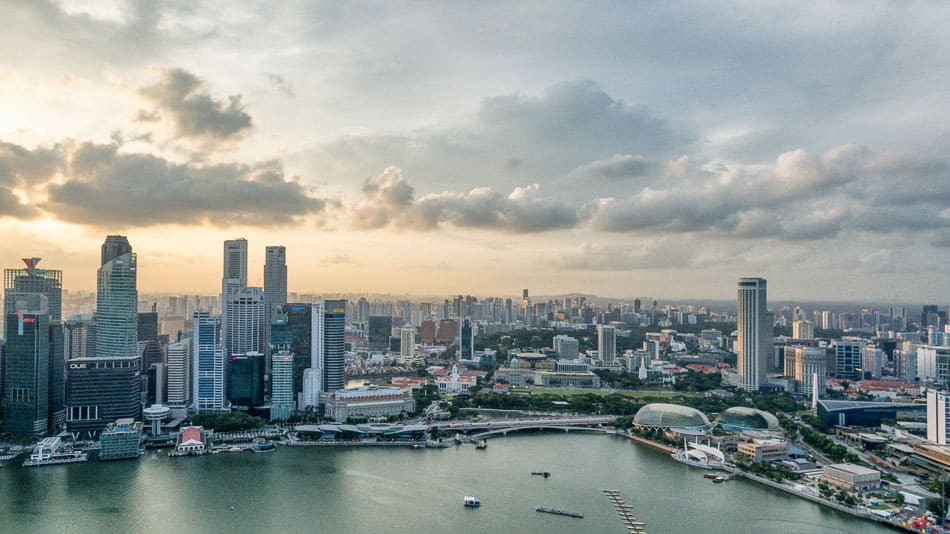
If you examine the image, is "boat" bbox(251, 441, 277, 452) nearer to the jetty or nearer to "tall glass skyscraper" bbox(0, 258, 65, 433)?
"tall glass skyscraper" bbox(0, 258, 65, 433)

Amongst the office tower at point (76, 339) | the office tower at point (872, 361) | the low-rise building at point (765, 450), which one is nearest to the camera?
the low-rise building at point (765, 450)

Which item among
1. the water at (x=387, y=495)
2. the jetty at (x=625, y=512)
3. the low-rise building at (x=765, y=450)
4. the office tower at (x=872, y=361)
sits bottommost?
the water at (x=387, y=495)

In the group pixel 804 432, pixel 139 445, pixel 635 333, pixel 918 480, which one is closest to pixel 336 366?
pixel 139 445

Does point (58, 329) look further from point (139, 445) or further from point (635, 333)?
point (635, 333)

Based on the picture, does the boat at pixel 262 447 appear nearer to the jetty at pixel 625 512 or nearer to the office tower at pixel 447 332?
the jetty at pixel 625 512

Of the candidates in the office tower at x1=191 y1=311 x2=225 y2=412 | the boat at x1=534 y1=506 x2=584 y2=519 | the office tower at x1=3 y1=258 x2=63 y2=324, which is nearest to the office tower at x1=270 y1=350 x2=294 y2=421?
the office tower at x1=191 y1=311 x2=225 y2=412

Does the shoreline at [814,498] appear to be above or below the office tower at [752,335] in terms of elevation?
below

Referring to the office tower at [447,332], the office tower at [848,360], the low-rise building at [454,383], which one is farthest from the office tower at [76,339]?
the office tower at [848,360]
